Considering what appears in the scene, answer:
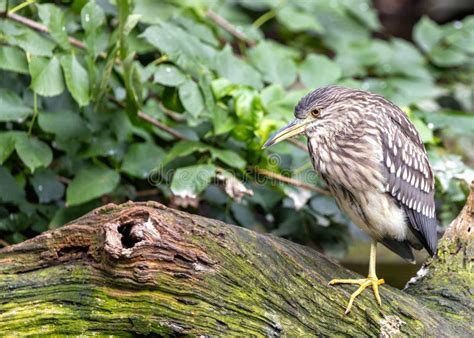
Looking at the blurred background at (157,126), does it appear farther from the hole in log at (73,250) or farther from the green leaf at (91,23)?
the hole in log at (73,250)

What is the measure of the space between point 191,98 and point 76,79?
0.69 m

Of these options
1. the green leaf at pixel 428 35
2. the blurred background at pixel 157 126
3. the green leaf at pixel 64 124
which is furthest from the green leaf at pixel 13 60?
the green leaf at pixel 428 35

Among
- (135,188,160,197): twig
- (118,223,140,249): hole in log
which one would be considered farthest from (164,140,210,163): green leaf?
(118,223,140,249): hole in log

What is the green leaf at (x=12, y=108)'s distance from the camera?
4616 millimetres

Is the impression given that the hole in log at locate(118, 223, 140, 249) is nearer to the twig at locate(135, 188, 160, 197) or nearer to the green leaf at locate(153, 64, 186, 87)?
the green leaf at locate(153, 64, 186, 87)

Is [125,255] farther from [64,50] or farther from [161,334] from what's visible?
[64,50]

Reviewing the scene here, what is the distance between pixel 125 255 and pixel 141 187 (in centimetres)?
241

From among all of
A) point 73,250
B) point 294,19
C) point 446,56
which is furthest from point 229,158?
point 446,56

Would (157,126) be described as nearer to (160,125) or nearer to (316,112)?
(160,125)

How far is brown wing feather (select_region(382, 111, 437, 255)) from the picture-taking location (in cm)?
398

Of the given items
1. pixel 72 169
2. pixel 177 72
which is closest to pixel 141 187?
pixel 72 169

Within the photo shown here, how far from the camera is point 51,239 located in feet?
10.8

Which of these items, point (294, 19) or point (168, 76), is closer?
point (168, 76)

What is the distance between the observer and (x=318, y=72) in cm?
593
